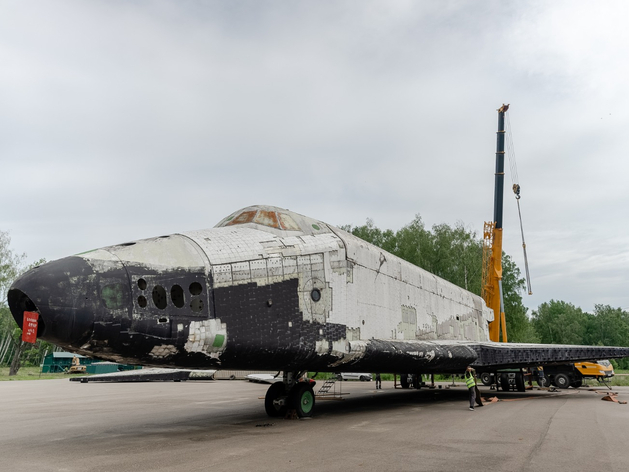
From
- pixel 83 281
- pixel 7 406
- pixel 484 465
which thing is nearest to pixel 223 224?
pixel 83 281

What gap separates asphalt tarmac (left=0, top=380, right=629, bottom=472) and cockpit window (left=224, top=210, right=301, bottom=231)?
365 centimetres

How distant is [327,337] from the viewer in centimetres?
849

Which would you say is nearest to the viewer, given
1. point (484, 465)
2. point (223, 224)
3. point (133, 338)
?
point (484, 465)

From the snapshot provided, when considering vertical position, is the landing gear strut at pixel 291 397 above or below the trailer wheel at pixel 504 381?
above

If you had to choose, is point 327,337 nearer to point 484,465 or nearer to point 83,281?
point 484,465

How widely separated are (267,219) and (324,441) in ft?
13.2

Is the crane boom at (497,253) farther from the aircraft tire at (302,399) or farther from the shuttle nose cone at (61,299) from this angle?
the shuttle nose cone at (61,299)

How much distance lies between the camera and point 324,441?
6875mm

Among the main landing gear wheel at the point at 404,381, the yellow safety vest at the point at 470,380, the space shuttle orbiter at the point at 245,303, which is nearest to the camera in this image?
the space shuttle orbiter at the point at 245,303

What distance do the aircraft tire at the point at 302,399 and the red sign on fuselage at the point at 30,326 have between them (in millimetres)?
5103

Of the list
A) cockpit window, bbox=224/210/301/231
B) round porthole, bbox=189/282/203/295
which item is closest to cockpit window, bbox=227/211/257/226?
cockpit window, bbox=224/210/301/231

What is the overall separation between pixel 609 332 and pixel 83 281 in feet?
332

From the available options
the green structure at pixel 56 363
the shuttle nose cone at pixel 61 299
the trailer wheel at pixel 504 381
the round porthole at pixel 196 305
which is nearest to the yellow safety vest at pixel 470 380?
the round porthole at pixel 196 305

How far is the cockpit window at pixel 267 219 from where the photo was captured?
8766 mm
